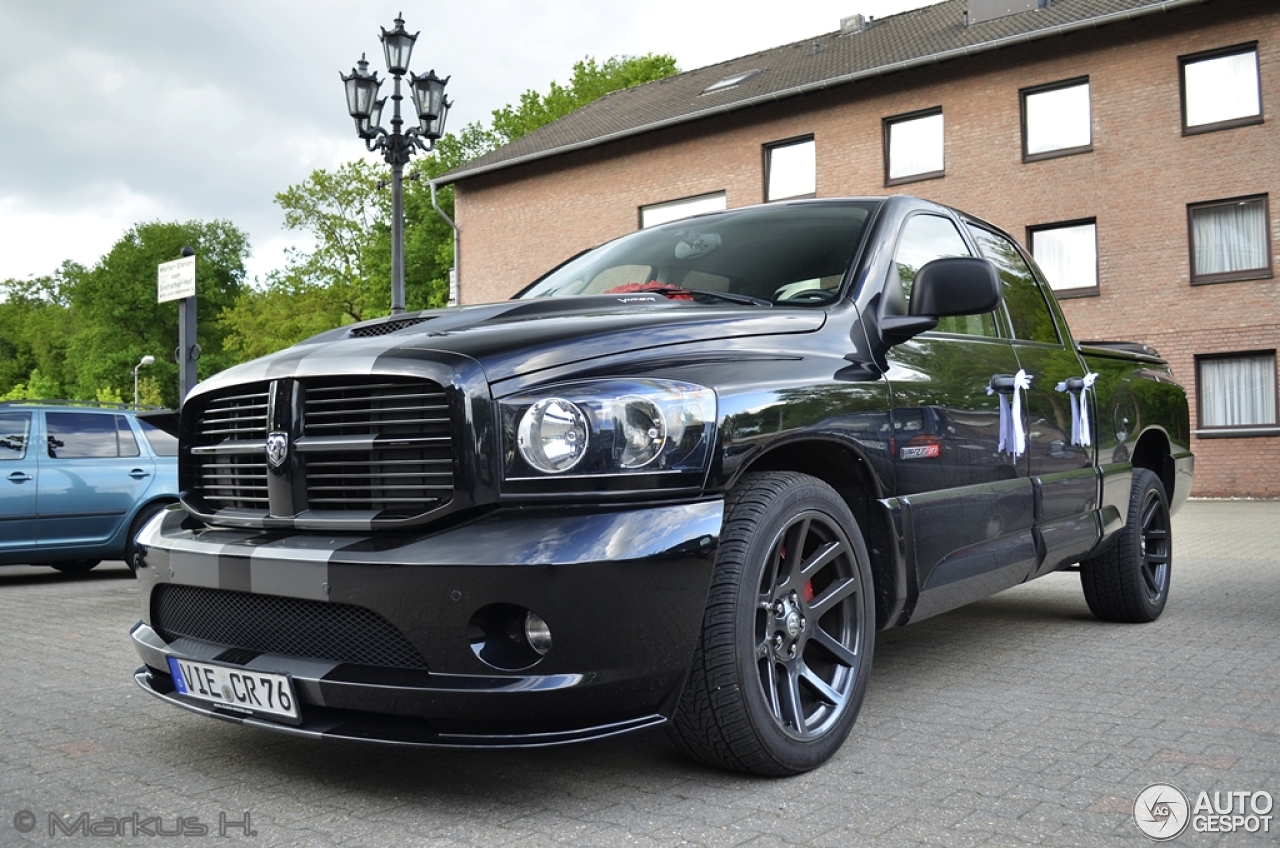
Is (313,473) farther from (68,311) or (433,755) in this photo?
(68,311)

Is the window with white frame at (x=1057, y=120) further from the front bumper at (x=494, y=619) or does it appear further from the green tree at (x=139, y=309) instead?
the green tree at (x=139, y=309)

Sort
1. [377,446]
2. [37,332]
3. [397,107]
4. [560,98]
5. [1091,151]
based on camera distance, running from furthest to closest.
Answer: [37,332], [560,98], [1091,151], [397,107], [377,446]

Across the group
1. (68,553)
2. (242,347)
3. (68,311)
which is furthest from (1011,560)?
(68,311)

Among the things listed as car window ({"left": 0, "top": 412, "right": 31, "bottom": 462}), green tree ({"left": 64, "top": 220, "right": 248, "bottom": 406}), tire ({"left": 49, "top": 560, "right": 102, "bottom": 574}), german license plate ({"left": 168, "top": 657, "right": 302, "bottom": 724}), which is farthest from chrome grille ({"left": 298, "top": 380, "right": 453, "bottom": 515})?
green tree ({"left": 64, "top": 220, "right": 248, "bottom": 406})

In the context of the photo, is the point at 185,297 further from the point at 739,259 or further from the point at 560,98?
the point at 560,98

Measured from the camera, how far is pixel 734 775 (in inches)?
123

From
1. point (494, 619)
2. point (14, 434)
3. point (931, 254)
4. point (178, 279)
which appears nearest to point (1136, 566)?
point (931, 254)

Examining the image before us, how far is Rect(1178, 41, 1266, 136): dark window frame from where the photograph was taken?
1909cm

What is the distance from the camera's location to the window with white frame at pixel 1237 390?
63.0ft

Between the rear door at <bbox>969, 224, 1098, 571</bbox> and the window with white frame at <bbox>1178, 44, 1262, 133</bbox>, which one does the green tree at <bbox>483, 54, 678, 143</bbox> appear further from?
the rear door at <bbox>969, 224, 1098, 571</bbox>

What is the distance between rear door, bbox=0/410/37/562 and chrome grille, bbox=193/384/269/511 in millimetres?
7017

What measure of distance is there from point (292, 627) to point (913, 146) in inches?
849

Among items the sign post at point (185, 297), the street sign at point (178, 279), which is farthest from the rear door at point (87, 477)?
the street sign at point (178, 279)

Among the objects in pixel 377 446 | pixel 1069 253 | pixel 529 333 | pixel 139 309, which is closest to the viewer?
pixel 377 446
